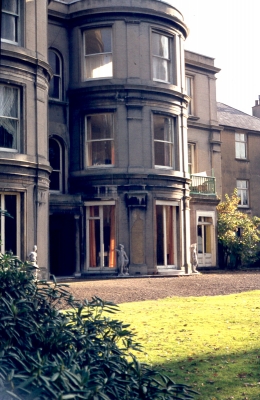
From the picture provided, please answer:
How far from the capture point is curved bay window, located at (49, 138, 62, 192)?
80.9 feet

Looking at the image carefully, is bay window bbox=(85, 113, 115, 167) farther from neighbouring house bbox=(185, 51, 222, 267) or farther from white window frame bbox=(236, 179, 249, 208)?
white window frame bbox=(236, 179, 249, 208)

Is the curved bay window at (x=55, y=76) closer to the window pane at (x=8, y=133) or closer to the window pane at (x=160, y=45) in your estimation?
the window pane at (x=160, y=45)

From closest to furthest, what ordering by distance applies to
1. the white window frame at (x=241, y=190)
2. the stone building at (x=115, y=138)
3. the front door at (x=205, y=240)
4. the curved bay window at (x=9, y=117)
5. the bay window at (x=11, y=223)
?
the bay window at (x=11, y=223)
the curved bay window at (x=9, y=117)
the stone building at (x=115, y=138)
the front door at (x=205, y=240)
the white window frame at (x=241, y=190)

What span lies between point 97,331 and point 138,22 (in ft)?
71.4

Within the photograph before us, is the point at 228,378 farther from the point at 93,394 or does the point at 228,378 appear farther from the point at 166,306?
the point at 166,306

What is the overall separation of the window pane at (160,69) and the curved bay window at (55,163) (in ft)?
16.6

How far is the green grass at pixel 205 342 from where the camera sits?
21.2 feet

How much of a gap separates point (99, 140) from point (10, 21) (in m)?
6.45

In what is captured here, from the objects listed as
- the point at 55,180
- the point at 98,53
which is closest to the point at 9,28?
the point at 98,53

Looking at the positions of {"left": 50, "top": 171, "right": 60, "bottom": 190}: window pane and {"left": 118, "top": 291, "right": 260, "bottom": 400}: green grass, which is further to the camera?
{"left": 50, "top": 171, "right": 60, "bottom": 190}: window pane

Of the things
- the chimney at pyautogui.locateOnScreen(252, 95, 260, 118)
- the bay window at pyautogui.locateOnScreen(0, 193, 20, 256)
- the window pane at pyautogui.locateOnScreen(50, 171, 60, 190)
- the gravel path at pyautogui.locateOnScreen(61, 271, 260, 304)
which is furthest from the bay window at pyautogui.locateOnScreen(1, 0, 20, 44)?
the chimney at pyautogui.locateOnScreen(252, 95, 260, 118)

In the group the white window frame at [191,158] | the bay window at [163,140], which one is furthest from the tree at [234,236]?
the bay window at [163,140]

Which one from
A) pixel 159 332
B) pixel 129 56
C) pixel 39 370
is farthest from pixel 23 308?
pixel 129 56

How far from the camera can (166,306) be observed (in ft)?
41.8
